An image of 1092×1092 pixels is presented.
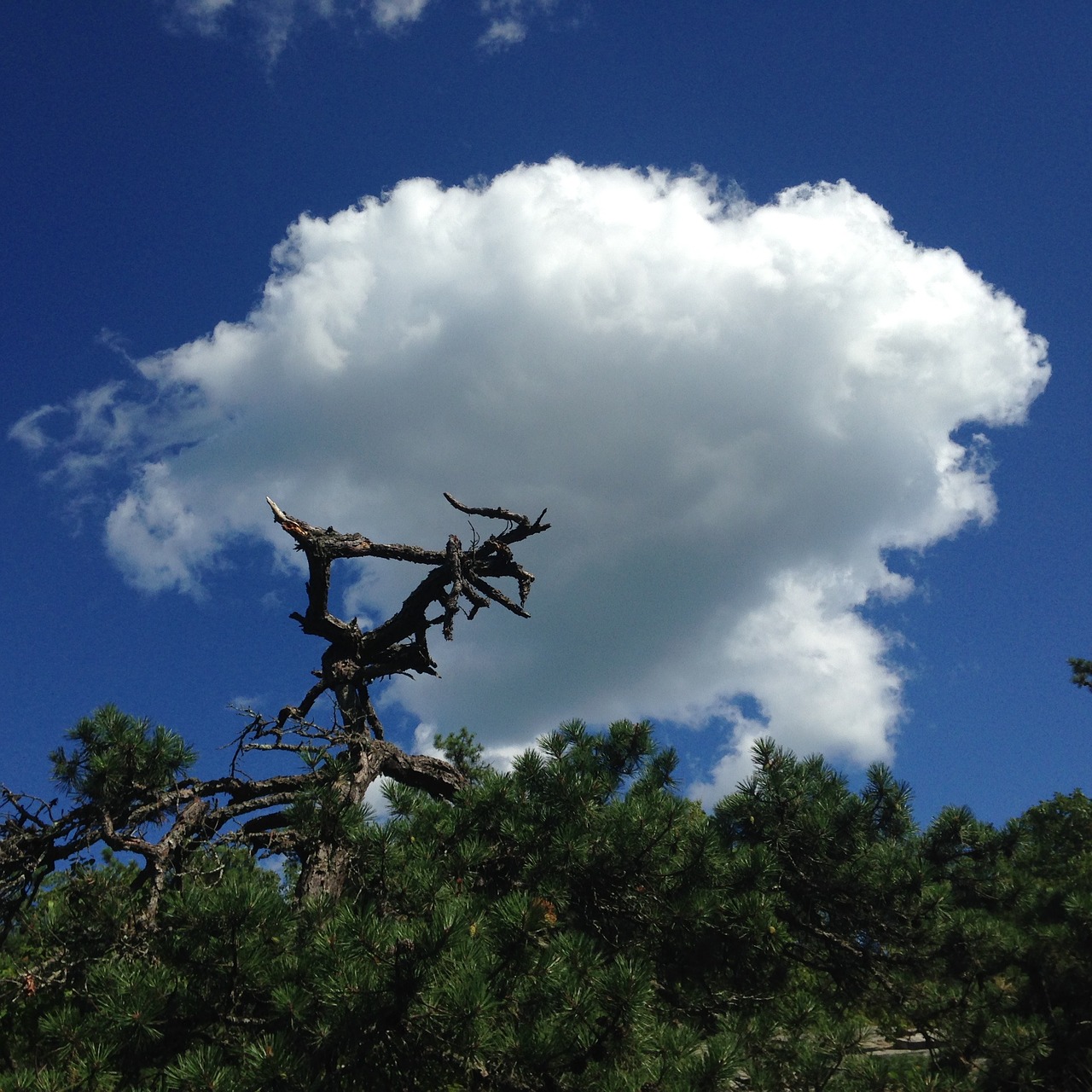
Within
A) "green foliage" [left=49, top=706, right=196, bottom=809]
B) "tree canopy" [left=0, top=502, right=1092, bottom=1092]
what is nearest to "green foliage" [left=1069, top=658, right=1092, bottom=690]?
"tree canopy" [left=0, top=502, right=1092, bottom=1092]

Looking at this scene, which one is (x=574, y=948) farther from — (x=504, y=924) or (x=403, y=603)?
(x=403, y=603)

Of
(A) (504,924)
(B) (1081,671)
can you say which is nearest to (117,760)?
(A) (504,924)

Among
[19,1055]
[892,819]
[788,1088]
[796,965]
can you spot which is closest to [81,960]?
[19,1055]

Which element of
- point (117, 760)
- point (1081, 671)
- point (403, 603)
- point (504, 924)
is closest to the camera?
point (504, 924)

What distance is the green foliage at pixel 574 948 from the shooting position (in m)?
3.63

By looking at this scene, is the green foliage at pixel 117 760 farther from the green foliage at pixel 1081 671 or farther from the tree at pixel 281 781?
the green foliage at pixel 1081 671

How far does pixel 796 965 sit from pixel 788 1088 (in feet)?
7.28

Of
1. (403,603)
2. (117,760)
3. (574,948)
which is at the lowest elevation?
(574,948)

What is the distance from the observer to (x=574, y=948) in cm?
396

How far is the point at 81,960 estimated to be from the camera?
4.50 meters

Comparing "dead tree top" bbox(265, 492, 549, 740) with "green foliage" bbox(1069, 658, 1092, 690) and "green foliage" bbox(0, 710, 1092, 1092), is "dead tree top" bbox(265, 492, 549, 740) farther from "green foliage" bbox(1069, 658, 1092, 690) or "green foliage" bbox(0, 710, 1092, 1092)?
"green foliage" bbox(1069, 658, 1092, 690)

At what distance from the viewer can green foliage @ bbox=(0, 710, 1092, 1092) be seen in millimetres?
3631

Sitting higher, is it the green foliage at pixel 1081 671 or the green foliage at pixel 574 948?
the green foliage at pixel 1081 671

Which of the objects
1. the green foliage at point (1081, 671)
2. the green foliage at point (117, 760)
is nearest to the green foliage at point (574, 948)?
the green foliage at point (117, 760)
